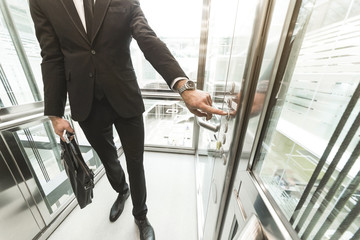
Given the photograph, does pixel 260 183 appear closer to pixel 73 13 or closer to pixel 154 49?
pixel 154 49

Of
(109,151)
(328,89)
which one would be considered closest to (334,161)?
(328,89)

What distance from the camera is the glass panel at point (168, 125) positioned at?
2.20 metres

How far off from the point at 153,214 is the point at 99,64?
1249mm

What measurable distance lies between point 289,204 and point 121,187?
1.28 metres

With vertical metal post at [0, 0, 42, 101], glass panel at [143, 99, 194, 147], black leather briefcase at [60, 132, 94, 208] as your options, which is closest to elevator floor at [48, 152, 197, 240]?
black leather briefcase at [60, 132, 94, 208]

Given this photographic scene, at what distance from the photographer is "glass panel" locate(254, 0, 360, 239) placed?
0.21 m

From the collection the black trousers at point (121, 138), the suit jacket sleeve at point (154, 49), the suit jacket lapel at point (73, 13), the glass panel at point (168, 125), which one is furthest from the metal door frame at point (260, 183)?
the glass panel at point (168, 125)

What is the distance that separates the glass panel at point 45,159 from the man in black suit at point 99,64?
1.21 ft

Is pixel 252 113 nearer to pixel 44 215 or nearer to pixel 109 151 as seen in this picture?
pixel 109 151

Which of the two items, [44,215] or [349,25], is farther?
[44,215]

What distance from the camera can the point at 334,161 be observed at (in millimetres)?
235

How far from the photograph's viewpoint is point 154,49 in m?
0.60

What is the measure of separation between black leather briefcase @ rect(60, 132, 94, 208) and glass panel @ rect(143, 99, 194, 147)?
1254 mm

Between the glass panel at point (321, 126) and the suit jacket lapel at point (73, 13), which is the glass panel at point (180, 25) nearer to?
the suit jacket lapel at point (73, 13)
